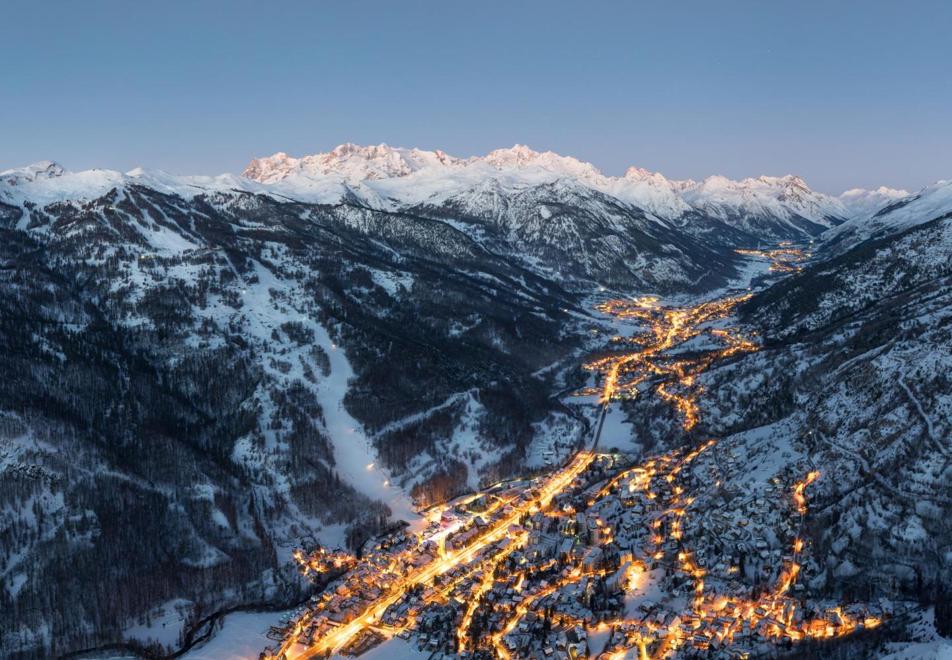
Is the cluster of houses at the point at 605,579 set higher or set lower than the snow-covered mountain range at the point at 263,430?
lower

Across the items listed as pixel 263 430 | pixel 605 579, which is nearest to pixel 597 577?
pixel 605 579

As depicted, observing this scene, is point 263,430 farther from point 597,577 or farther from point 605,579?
point 605,579

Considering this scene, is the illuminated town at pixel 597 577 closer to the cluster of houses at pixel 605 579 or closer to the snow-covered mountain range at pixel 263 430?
the cluster of houses at pixel 605 579

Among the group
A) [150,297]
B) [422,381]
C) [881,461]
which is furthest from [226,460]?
[881,461]

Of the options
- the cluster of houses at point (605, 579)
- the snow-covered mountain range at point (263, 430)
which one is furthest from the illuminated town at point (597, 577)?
the snow-covered mountain range at point (263, 430)

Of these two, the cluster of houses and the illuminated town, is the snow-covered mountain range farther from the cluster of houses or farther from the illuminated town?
the cluster of houses

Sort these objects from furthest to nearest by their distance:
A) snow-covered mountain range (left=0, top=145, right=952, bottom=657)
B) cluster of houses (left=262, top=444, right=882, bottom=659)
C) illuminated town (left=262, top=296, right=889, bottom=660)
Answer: snow-covered mountain range (left=0, top=145, right=952, bottom=657)
cluster of houses (left=262, top=444, right=882, bottom=659)
illuminated town (left=262, top=296, right=889, bottom=660)

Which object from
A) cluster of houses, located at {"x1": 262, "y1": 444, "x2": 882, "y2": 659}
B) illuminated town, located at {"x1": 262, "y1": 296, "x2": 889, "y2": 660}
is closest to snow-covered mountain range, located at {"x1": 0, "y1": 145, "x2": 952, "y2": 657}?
illuminated town, located at {"x1": 262, "y1": 296, "x2": 889, "y2": 660}

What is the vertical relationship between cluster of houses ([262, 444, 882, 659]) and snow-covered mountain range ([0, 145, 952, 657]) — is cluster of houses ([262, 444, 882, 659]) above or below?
below

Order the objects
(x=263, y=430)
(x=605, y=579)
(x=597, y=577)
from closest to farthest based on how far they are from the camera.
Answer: (x=605, y=579)
(x=597, y=577)
(x=263, y=430)
